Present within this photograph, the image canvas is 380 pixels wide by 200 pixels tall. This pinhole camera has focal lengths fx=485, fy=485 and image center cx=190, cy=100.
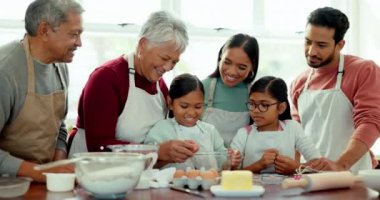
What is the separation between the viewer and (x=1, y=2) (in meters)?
2.65

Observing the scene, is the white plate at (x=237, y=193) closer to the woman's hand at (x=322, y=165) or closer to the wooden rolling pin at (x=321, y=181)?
the wooden rolling pin at (x=321, y=181)

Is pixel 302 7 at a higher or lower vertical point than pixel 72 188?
higher

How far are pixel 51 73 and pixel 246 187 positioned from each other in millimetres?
937

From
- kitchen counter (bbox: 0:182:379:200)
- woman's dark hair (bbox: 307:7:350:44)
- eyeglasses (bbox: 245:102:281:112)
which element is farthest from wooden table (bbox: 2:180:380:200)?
woman's dark hair (bbox: 307:7:350:44)

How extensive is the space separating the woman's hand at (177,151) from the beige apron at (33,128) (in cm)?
47

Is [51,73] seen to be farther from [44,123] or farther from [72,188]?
[72,188]

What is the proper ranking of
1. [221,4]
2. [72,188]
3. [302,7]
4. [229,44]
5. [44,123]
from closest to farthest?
[72,188] → [44,123] → [229,44] → [221,4] → [302,7]

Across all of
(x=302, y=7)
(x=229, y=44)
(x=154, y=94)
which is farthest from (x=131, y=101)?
(x=302, y=7)

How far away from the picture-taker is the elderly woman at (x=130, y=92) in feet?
5.85

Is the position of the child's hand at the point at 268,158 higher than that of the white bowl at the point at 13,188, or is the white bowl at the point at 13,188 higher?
the white bowl at the point at 13,188

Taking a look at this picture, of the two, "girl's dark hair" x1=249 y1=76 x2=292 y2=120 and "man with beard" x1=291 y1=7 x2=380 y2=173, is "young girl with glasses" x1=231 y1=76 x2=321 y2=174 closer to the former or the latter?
"girl's dark hair" x1=249 y1=76 x2=292 y2=120

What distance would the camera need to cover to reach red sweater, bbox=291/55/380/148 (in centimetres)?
211

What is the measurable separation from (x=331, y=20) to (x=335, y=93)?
0.34 meters

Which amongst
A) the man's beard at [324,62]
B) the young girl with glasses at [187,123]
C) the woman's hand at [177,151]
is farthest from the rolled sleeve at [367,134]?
the woman's hand at [177,151]
